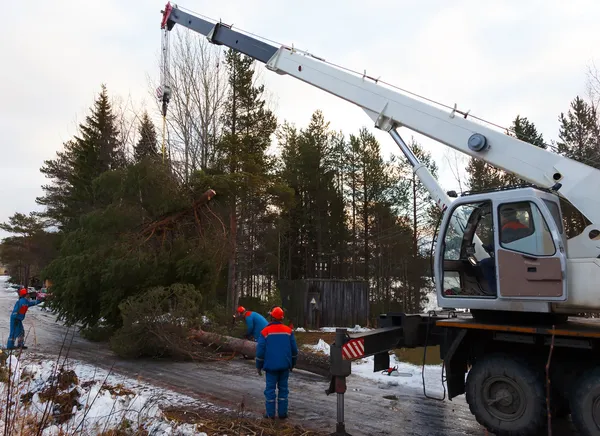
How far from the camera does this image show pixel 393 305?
28.0 meters

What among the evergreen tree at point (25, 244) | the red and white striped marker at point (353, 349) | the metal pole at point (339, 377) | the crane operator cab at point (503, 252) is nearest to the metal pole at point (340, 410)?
the metal pole at point (339, 377)

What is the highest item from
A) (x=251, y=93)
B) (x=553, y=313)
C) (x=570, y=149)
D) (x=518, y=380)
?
(x=251, y=93)

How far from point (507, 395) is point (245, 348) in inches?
271

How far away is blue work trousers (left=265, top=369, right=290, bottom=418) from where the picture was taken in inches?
259

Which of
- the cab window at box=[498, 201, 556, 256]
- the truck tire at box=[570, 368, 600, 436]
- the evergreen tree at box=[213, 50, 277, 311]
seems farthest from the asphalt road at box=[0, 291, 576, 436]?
the evergreen tree at box=[213, 50, 277, 311]

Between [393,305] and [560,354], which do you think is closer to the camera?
[560,354]

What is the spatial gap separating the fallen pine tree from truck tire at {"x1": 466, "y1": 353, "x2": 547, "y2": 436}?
4095 mm

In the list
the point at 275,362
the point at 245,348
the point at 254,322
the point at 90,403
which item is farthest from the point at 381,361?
the point at 245,348

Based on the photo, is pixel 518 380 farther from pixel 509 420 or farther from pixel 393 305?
pixel 393 305

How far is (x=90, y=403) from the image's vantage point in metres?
6.45

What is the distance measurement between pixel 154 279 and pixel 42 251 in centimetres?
2937

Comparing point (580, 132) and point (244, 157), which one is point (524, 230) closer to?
point (244, 157)

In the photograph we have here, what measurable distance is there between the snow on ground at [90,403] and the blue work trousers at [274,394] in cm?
88

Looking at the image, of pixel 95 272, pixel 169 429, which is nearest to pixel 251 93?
pixel 95 272
